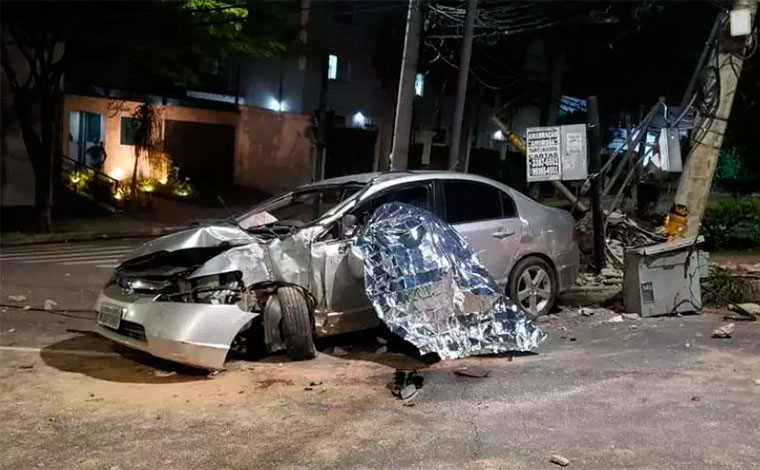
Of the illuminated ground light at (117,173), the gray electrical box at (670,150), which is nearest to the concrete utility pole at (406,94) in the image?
the gray electrical box at (670,150)

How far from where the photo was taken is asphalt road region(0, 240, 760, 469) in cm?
423

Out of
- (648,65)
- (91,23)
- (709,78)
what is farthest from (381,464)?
(648,65)

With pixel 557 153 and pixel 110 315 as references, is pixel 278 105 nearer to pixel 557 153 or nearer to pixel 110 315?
pixel 557 153

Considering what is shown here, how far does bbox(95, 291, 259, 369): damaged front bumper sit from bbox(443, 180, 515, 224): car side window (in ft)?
8.33

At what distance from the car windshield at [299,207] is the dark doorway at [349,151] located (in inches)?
845

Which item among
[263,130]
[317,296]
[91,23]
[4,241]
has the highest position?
[91,23]

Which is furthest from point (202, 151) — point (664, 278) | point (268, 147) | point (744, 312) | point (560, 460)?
point (560, 460)

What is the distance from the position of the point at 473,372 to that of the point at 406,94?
249 inches

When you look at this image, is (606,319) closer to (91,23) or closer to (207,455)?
(207,455)

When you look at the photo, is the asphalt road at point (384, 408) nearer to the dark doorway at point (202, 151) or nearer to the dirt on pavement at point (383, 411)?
the dirt on pavement at point (383, 411)

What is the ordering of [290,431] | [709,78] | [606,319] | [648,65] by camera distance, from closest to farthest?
[290,431] → [606,319] → [709,78] → [648,65]

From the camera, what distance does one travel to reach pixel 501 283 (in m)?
7.61

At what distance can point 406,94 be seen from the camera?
1137 centimetres

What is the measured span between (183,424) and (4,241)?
13.0 meters
